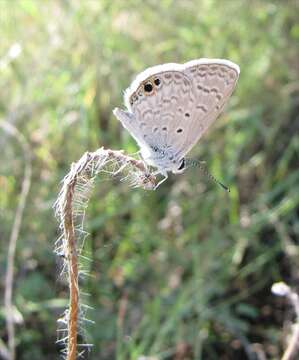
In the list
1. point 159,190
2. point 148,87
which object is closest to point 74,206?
point 148,87

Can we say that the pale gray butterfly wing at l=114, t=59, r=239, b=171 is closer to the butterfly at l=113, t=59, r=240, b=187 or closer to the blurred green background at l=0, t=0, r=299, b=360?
the butterfly at l=113, t=59, r=240, b=187

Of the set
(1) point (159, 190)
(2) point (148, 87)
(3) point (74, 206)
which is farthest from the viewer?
(1) point (159, 190)

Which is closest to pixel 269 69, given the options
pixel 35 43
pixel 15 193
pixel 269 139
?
pixel 269 139

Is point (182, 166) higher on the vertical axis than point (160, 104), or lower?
lower

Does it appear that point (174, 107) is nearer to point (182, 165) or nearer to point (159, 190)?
point (182, 165)

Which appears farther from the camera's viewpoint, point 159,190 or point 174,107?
point 159,190

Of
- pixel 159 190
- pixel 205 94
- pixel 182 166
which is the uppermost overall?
pixel 159 190

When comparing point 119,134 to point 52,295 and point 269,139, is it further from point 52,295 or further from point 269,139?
point 52,295
